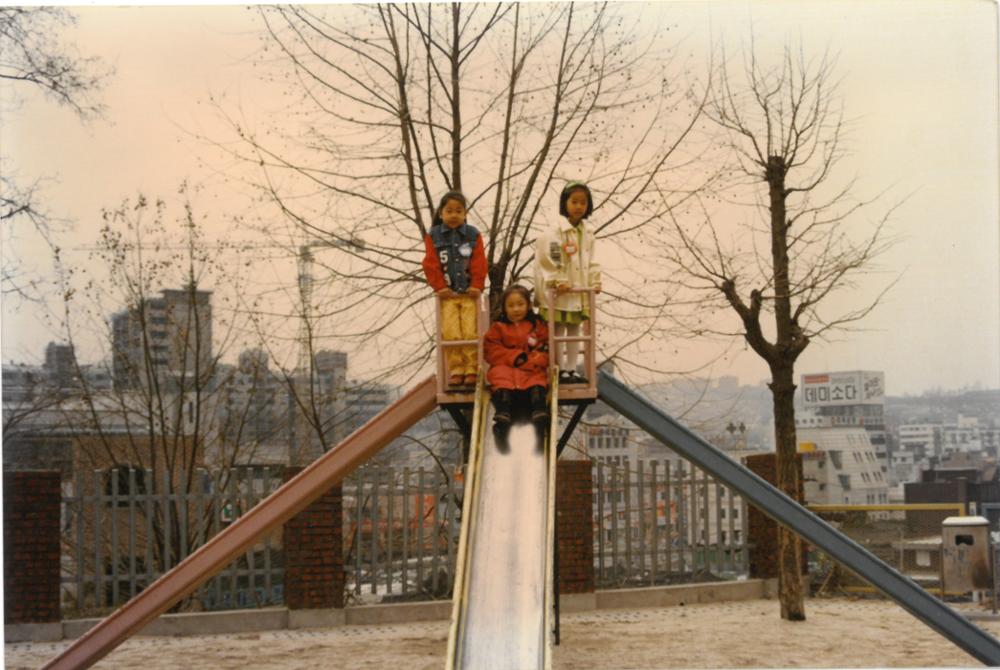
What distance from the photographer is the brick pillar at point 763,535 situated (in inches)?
569

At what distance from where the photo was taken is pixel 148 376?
15.4 meters

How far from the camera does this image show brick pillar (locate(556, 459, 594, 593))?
12.9 metres

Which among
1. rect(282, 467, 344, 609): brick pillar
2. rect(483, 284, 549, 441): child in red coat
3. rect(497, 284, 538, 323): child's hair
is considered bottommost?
rect(282, 467, 344, 609): brick pillar

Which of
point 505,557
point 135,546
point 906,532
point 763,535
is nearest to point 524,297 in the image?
point 505,557

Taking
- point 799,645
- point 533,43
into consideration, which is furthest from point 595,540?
point 533,43

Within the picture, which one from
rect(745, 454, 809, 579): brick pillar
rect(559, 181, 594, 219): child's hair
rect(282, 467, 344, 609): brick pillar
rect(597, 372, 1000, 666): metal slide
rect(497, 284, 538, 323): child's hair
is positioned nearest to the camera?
rect(597, 372, 1000, 666): metal slide

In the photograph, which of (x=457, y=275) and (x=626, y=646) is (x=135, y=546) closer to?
(x=626, y=646)

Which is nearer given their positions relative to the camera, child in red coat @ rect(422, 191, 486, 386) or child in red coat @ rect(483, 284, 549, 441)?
child in red coat @ rect(483, 284, 549, 441)

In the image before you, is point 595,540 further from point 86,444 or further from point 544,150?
point 86,444

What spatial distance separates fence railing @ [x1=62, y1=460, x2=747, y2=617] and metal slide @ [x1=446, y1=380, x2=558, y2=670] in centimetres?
534

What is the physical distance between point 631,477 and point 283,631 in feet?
15.1

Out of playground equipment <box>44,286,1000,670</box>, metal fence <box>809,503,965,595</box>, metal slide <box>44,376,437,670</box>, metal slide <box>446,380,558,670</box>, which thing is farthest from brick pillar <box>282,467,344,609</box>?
metal fence <box>809,503,965,595</box>

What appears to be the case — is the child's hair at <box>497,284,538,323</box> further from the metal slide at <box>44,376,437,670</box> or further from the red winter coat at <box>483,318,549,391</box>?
the metal slide at <box>44,376,437,670</box>

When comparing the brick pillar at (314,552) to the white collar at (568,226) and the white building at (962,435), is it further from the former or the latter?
the white building at (962,435)
